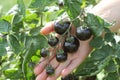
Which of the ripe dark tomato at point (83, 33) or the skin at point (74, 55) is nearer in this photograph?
the ripe dark tomato at point (83, 33)

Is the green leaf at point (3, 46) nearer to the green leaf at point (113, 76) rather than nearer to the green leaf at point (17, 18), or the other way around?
the green leaf at point (17, 18)

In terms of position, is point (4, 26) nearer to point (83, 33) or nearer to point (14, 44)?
point (14, 44)

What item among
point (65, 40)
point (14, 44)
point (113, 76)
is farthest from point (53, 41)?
point (113, 76)

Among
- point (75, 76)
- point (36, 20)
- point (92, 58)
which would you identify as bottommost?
point (75, 76)

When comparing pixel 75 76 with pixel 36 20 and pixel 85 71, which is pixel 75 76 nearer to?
pixel 85 71

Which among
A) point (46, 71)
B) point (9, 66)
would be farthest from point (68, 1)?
point (9, 66)

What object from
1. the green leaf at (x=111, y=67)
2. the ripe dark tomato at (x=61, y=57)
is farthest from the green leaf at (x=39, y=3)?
the green leaf at (x=111, y=67)
